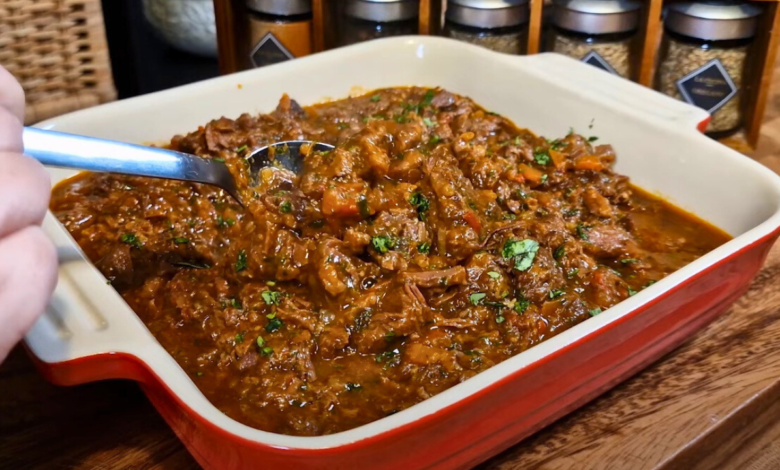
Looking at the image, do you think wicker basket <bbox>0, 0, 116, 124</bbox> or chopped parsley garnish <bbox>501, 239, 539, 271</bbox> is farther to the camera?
wicker basket <bbox>0, 0, 116, 124</bbox>

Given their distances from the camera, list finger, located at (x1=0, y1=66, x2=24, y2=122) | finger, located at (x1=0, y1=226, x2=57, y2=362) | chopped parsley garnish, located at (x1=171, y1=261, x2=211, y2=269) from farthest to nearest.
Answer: chopped parsley garnish, located at (x1=171, y1=261, x2=211, y2=269)
finger, located at (x1=0, y1=66, x2=24, y2=122)
finger, located at (x1=0, y1=226, x2=57, y2=362)

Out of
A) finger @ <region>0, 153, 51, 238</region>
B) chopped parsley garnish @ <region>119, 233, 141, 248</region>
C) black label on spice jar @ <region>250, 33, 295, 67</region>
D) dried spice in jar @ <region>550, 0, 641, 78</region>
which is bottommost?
chopped parsley garnish @ <region>119, 233, 141, 248</region>

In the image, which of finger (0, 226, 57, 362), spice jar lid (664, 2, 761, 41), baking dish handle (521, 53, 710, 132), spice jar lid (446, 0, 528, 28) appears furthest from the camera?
spice jar lid (446, 0, 528, 28)

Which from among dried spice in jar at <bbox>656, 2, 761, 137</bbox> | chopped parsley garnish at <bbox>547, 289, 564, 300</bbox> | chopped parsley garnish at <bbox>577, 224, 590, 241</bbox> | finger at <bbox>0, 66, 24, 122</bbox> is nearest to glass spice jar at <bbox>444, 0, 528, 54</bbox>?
dried spice in jar at <bbox>656, 2, 761, 137</bbox>

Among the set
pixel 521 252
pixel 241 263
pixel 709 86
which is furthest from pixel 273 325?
pixel 709 86

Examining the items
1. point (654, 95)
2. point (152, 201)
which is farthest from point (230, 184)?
point (654, 95)

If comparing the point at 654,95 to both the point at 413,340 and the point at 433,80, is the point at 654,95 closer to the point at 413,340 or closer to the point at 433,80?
the point at 433,80

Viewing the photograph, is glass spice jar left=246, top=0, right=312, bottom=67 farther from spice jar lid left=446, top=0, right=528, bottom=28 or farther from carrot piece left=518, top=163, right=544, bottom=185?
carrot piece left=518, top=163, right=544, bottom=185
